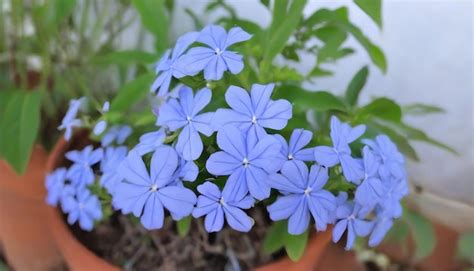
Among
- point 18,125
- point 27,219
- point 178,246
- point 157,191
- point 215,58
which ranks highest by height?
point 215,58

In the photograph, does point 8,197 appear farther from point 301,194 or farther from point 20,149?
point 301,194

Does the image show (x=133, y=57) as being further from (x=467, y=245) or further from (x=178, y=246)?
(x=467, y=245)

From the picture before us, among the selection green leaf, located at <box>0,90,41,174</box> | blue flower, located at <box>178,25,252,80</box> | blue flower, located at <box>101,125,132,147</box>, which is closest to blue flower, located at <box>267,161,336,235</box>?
blue flower, located at <box>178,25,252,80</box>

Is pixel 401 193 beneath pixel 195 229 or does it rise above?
above

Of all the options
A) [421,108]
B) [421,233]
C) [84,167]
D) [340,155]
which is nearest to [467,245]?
[421,233]

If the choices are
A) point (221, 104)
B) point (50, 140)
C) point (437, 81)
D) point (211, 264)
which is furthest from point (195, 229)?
point (437, 81)

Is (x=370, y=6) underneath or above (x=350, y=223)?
above
